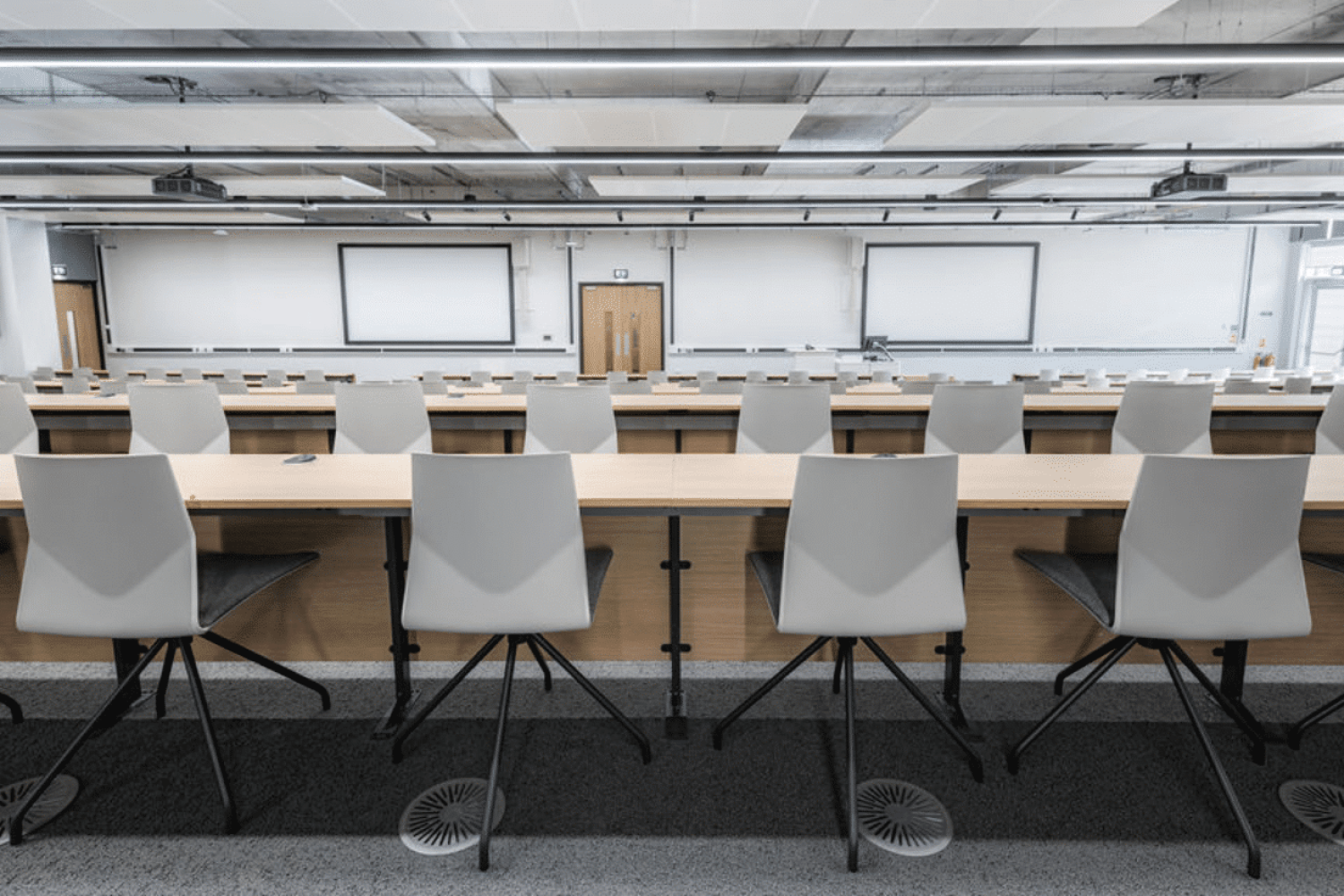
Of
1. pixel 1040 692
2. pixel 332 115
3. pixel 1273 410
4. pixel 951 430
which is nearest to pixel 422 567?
pixel 1040 692

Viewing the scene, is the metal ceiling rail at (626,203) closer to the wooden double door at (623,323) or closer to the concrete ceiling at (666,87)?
the concrete ceiling at (666,87)

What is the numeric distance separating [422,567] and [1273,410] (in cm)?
456

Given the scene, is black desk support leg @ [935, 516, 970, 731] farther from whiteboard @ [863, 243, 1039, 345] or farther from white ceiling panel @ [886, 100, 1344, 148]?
whiteboard @ [863, 243, 1039, 345]

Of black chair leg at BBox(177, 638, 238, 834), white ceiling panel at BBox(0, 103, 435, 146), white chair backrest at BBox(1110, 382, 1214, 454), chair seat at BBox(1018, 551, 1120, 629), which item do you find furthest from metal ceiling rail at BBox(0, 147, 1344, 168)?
black chair leg at BBox(177, 638, 238, 834)

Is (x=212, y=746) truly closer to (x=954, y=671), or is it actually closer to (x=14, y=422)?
(x=954, y=671)

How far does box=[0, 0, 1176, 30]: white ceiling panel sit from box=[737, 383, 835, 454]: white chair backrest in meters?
2.18

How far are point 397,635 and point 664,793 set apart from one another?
1.04 m

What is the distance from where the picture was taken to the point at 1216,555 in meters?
1.80

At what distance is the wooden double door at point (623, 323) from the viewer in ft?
44.3

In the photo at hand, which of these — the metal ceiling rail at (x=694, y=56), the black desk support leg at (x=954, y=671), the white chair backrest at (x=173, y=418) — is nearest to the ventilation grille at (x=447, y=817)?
the black desk support leg at (x=954, y=671)

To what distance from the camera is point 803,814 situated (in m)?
2.00

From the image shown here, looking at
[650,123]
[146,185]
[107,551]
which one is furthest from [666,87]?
[146,185]

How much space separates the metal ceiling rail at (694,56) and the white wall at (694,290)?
9.82 m

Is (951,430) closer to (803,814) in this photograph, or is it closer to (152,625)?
(803,814)
